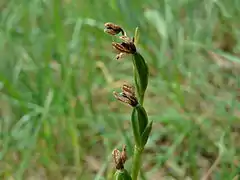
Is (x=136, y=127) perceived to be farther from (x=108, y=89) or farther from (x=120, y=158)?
(x=108, y=89)

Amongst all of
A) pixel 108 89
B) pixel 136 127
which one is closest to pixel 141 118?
pixel 136 127

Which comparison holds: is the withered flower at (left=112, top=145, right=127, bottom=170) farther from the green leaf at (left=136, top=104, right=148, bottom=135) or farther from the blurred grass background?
the blurred grass background

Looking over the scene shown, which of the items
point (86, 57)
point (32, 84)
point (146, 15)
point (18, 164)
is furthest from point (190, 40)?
point (18, 164)

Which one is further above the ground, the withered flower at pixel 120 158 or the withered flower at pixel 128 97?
the withered flower at pixel 128 97

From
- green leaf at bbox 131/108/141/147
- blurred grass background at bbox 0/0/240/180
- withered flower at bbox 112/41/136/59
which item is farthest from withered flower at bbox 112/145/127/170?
blurred grass background at bbox 0/0/240/180

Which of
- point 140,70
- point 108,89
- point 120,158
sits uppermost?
point 108,89

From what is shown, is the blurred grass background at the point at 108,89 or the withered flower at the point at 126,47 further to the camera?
the blurred grass background at the point at 108,89

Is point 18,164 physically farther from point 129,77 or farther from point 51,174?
point 129,77

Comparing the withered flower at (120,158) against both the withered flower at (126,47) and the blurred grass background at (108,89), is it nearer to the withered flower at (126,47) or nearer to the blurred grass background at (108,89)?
the withered flower at (126,47)

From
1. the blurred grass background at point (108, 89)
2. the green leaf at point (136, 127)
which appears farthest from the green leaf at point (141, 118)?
the blurred grass background at point (108, 89)
